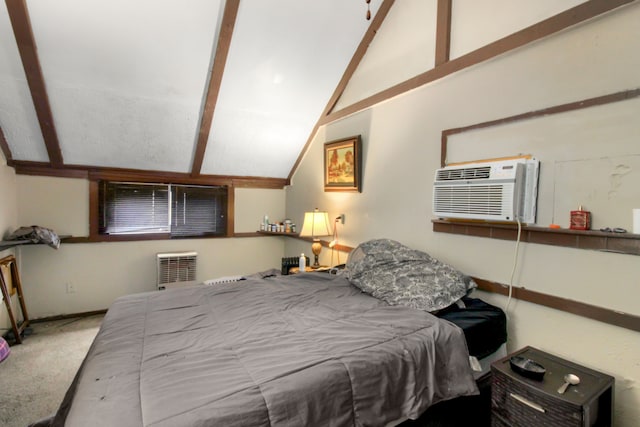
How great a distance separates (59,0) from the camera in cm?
230

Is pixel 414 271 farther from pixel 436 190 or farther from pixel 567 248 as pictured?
pixel 567 248

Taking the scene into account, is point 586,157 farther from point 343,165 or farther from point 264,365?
point 343,165

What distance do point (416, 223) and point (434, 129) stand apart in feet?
2.49

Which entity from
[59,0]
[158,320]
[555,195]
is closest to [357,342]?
[158,320]

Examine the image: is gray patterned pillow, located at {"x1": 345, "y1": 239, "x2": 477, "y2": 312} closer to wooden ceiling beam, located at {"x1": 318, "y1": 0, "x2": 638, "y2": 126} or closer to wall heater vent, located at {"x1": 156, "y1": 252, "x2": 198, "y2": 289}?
wooden ceiling beam, located at {"x1": 318, "y1": 0, "x2": 638, "y2": 126}

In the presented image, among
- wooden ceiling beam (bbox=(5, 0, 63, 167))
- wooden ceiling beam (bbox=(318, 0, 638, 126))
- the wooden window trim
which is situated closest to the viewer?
wooden ceiling beam (bbox=(318, 0, 638, 126))

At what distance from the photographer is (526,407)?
4.69 feet

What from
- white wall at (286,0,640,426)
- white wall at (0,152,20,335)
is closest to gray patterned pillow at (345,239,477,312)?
white wall at (286,0,640,426)

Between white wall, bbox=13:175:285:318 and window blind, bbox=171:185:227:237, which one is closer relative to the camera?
white wall, bbox=13:175:285:318

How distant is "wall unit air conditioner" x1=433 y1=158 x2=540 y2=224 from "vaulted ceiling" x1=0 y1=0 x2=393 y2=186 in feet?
Answer: 5.84

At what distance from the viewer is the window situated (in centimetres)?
390

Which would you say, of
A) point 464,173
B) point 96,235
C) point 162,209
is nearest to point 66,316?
point 96,235

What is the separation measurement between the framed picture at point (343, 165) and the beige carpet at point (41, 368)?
9.39 feet

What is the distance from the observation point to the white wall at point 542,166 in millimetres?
1574
